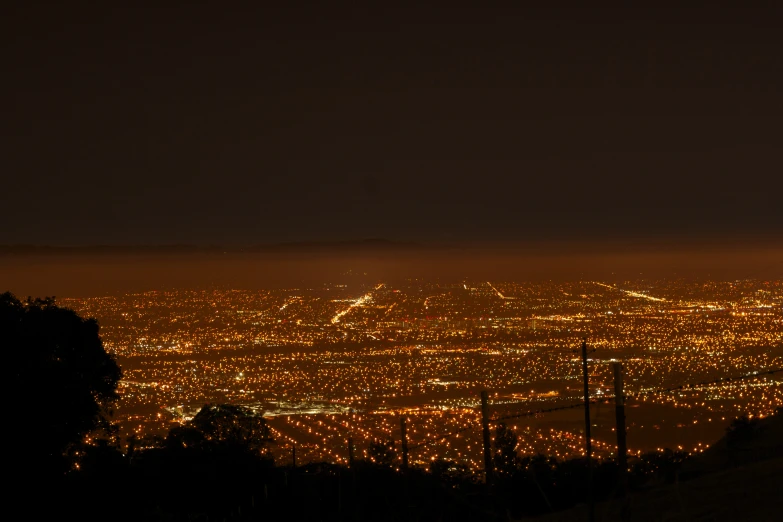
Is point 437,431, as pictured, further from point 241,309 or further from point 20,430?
point 241,309

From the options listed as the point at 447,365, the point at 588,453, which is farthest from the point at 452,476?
the point at 447,365

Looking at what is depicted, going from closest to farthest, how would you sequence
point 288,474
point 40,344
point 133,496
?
point 133,496 → point 40,344 → point 288,474

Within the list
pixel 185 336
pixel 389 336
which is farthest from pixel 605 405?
pixel 185 336

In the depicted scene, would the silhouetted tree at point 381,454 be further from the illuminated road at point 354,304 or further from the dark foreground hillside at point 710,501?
the illuminated road at point 354,304

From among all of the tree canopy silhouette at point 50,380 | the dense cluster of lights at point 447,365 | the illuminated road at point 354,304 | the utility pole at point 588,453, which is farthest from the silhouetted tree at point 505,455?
the illuminated road at point 354,304

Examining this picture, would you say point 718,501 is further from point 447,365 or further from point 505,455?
point 447,365

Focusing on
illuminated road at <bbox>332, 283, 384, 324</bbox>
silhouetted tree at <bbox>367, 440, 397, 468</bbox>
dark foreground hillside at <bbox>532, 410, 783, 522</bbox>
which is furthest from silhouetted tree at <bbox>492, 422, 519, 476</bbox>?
illuminated road at <bbox>332, 283, 384, 324</bbox>

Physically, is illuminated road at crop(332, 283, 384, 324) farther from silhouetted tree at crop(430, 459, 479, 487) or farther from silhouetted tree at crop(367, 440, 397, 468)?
silhouetted tree at crop(430, 459, 479, 487)

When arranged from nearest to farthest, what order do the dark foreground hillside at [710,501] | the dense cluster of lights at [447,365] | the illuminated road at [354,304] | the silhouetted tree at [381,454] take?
the dark foreground hillside at [710,501] → the silhouetted tree at [381,454] → the dense cluster of lights at [447,365] → the illuminated road at [354,304]
